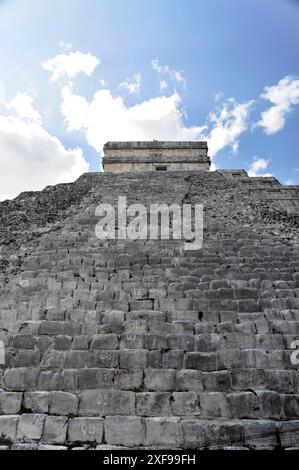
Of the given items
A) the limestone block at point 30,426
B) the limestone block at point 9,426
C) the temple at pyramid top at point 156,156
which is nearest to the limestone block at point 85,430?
the limestone block at point 30,426

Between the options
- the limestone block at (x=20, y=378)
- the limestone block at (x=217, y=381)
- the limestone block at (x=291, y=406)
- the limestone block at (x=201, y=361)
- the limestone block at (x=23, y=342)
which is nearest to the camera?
the limestone block at (x=291, y=406)

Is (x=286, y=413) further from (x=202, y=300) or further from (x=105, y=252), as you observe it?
(x=105, y=252)

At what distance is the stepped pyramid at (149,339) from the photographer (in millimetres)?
3484

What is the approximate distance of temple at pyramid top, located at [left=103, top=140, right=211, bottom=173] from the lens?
16406 millimetres

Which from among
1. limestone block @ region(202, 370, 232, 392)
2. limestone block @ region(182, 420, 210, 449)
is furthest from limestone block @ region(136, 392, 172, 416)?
limestone block @ region(202, 370, 232, 392)

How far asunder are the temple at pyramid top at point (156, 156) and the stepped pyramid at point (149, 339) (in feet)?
28.3

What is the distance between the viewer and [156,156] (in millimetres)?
16828

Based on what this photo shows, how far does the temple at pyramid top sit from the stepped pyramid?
8639mm

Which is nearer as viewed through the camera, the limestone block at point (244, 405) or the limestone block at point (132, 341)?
the limestone block at point (244, 405)

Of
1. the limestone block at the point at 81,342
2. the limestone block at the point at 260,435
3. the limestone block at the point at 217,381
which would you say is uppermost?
the limestone block at the point at 81,342

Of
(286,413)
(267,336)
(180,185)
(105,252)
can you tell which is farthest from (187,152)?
(286,413)

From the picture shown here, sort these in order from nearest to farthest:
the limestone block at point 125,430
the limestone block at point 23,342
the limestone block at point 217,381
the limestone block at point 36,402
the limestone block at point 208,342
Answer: the limestone block at point 125,430 → the limestone block at point 36,402 → the limestone block at point 217,381 → the limestone block at point 208,342 → the limestone block at point 23,342

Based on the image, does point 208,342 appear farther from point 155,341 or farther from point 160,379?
point 160,379

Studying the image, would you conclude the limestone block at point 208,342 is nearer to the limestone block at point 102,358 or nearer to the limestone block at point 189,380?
the limestone block at point 189,380
